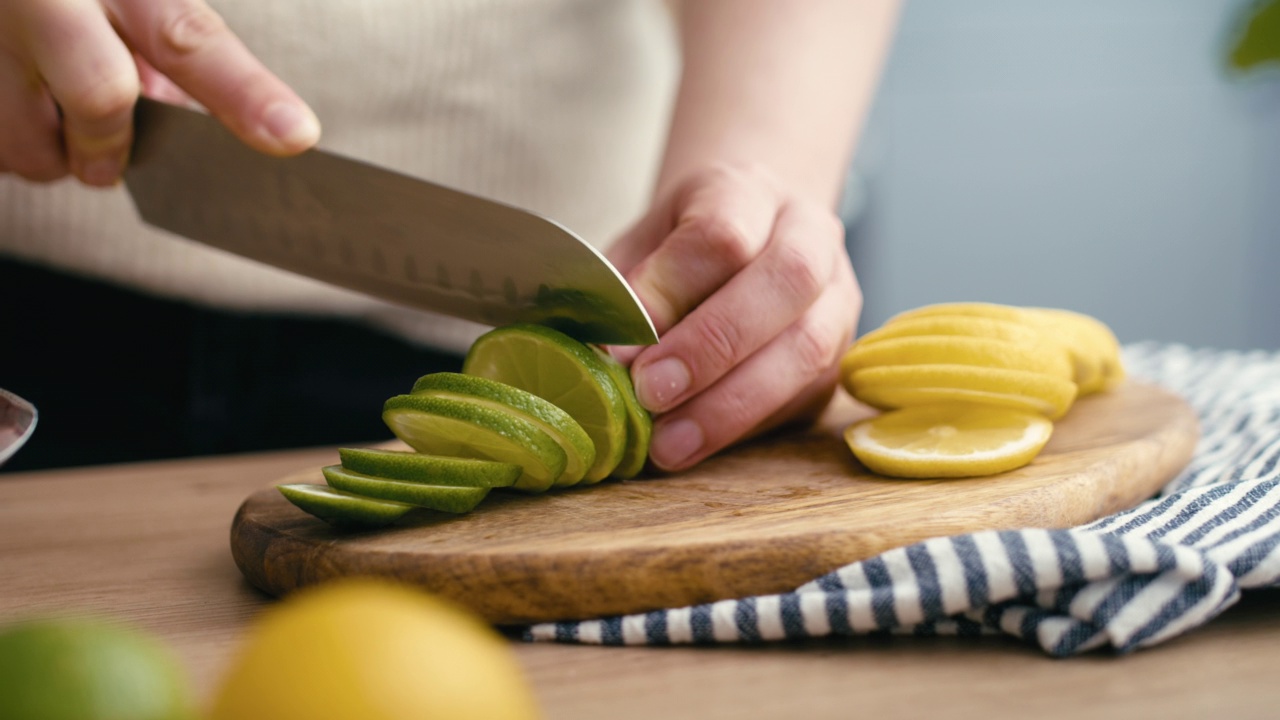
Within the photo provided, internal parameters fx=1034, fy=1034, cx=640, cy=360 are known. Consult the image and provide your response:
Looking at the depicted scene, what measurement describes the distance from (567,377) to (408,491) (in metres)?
0.31

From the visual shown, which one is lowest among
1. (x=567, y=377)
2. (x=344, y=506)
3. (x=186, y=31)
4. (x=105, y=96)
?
(x=344, y=506)

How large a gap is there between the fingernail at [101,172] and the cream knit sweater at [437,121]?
1.11 ft

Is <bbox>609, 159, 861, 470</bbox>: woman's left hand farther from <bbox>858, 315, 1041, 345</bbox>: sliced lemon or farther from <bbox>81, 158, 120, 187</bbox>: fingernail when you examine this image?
<bbox>81, 158, 120, 187</bbox>: fingernail

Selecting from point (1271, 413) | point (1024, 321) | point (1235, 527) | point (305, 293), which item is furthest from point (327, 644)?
point (1271, 413)

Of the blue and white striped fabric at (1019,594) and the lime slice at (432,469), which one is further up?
the blue and white striped fabric at (1019,594)

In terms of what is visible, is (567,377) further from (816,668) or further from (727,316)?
(816,668)

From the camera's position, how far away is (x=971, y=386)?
1.52 meters

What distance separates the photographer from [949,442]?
1454mm

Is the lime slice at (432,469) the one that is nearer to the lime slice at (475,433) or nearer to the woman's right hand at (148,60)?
the lime slice at (475,433)

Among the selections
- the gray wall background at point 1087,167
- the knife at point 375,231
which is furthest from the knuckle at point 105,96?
the gray wall background at point 1087,167

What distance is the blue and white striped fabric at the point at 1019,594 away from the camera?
991mm

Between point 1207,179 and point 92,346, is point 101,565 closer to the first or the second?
point 92,346

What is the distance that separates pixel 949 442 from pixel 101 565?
47.0 inches

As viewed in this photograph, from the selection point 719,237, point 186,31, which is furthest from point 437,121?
point 719,237
